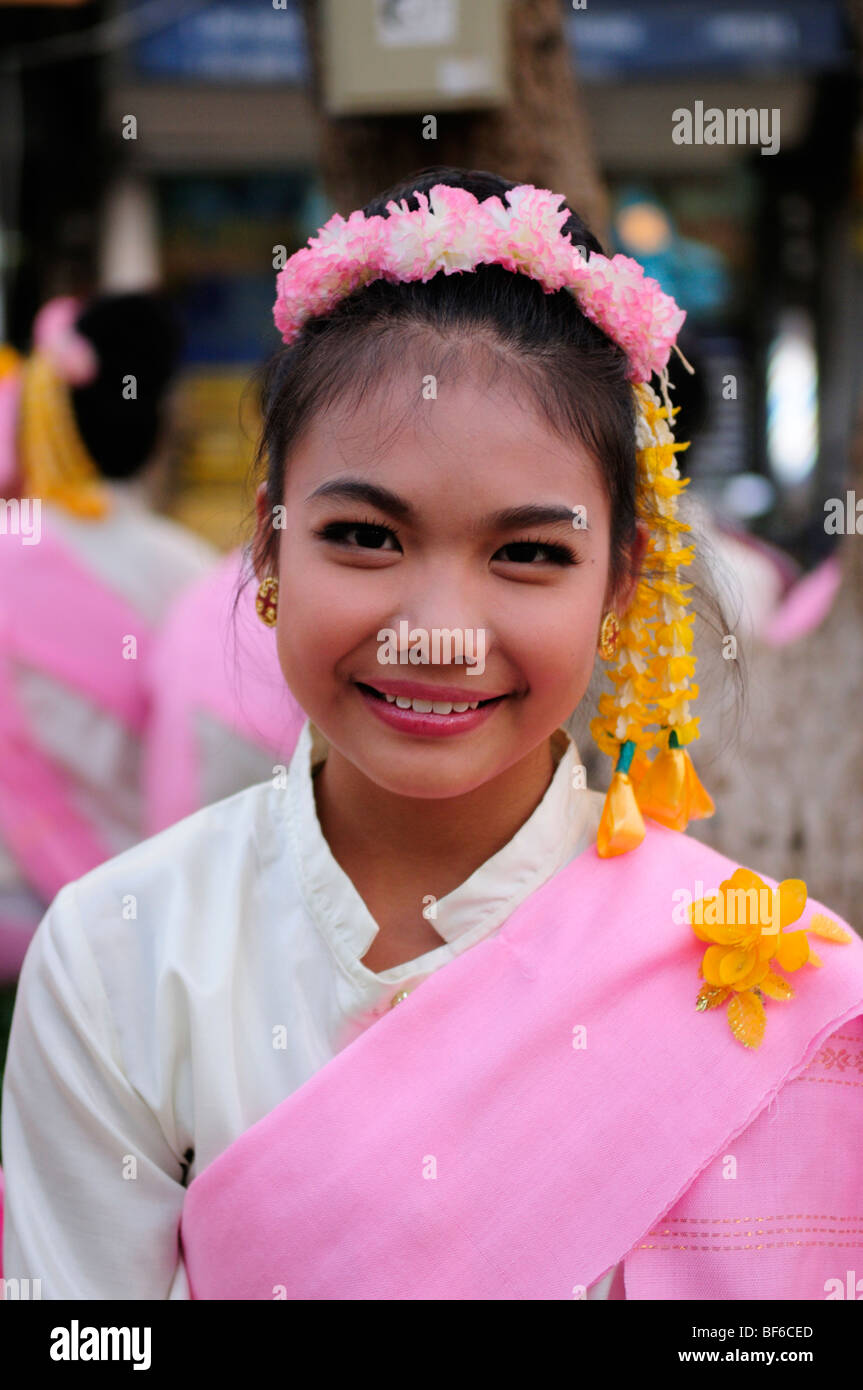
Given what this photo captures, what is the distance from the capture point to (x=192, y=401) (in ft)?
25.1

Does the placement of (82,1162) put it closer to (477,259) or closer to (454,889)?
(454,889)

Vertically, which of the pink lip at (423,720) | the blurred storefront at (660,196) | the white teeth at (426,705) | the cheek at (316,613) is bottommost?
the pink lip at (423,720)

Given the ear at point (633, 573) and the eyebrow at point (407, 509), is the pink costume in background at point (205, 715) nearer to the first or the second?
the ear at point (633, 573)

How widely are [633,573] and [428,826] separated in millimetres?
368

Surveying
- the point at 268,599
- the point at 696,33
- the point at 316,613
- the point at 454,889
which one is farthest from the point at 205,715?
the point at 696,33

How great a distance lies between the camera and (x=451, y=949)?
1566mm

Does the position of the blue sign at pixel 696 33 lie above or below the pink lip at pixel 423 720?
above

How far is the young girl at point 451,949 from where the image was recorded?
1.41 m

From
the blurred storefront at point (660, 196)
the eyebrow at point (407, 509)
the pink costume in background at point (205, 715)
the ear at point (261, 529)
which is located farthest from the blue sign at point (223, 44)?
the eyebrow at point (407, 509)

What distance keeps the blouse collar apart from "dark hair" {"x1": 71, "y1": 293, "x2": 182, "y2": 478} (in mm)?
2208

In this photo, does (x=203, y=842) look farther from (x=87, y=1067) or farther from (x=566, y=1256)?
(x=566, y=1256)

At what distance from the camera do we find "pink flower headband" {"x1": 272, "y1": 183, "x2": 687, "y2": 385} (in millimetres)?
1446

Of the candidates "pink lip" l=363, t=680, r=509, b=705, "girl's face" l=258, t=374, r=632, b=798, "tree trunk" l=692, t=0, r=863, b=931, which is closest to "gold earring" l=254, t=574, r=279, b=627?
"girl's face" l=258, t=374, r=632, b=798

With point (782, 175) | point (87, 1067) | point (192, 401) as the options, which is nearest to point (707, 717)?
point (87, 1067)
